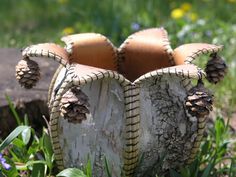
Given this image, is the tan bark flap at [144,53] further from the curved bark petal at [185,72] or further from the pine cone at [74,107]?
the pine cone at [74,107]

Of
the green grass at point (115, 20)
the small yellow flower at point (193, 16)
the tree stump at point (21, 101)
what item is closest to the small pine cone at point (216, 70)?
the tree stump at point (21, 101)

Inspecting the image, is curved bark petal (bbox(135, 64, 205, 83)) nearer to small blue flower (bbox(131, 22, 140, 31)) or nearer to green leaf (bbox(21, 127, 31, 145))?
green leaf (bbox(21, 127, 31, 145))

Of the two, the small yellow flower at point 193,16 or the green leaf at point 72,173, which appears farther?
the small yellow flower at point 193,16

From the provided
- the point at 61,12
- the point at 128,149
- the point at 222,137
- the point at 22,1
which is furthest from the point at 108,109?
the point at 22,1

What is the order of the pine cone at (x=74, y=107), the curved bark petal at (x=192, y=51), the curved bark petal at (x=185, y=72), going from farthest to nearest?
the curved bark petal at (x=192, y=51) < the curved bark petal at (x=185, y=72) < the pine cone at (x=74, y=107)

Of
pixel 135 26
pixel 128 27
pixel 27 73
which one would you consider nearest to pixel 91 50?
pixel 27 73

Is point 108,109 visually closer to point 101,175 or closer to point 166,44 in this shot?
point 101,175
